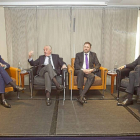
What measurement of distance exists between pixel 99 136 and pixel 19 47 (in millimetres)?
3767

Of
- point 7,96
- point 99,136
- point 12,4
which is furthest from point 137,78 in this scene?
point 12,4

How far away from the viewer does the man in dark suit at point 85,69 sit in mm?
3520

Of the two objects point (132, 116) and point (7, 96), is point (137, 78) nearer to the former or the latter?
point (132, 116)

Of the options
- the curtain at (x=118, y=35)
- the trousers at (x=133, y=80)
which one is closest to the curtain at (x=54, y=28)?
the curtain at (x=118, y=35)

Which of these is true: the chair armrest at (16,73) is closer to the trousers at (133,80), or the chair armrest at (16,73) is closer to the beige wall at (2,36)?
the beige wall at (2,36)

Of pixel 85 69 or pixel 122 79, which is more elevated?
pixel 85 69

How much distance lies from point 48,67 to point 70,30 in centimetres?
184

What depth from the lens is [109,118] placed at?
269cm

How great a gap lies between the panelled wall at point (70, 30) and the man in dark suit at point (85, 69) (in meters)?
0.94

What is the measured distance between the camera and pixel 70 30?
4.89 metres

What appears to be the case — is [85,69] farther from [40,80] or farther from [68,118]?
[68,118]

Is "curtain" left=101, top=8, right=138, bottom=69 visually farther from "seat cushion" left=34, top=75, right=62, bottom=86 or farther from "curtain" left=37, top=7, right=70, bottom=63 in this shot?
"seat cushion" left=34, top=75, right=62, bottom=86

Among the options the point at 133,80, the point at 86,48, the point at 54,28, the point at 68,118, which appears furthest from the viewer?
the point at 54,28

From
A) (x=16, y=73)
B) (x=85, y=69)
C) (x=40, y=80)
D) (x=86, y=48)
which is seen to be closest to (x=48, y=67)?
(x=40, y=80)
